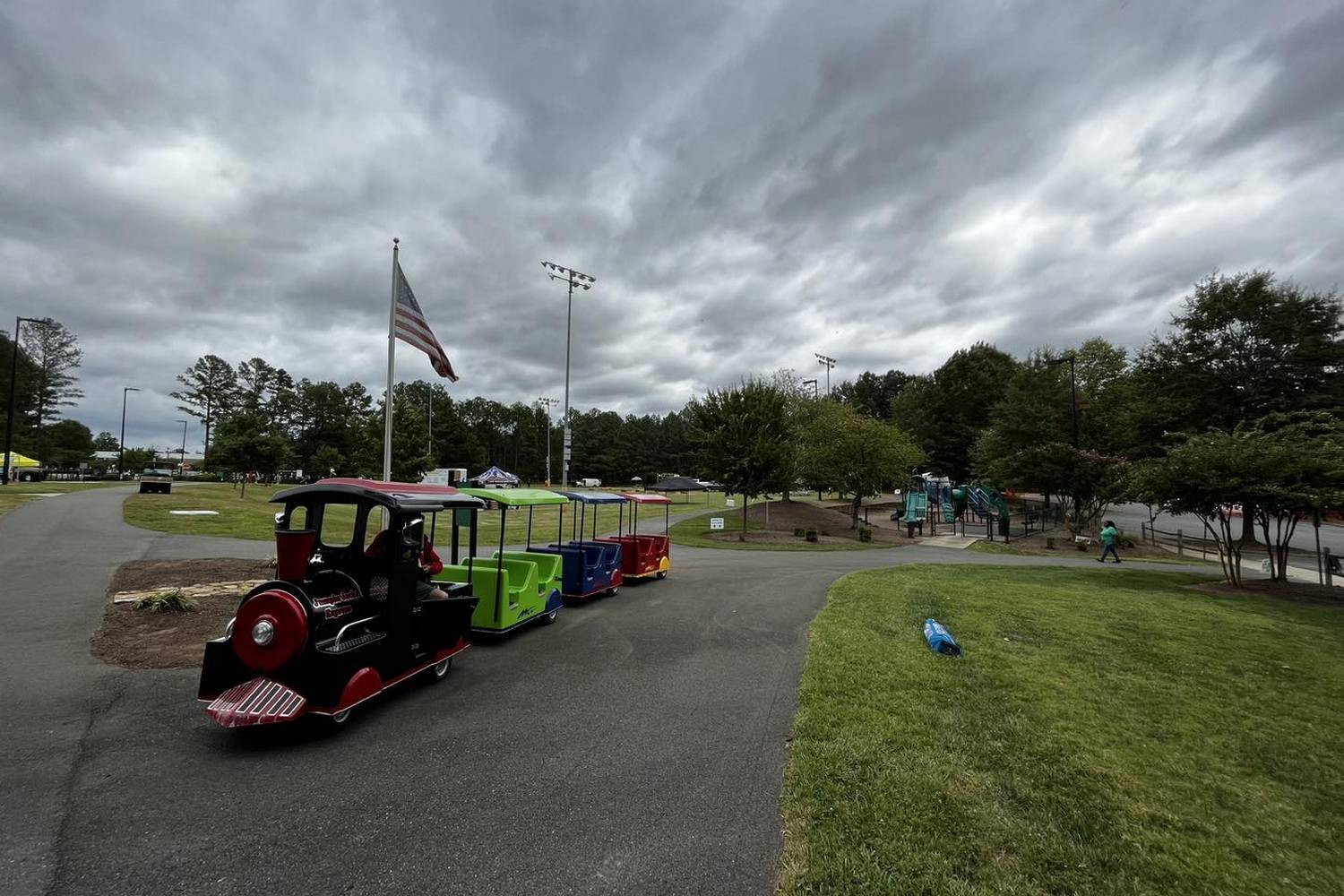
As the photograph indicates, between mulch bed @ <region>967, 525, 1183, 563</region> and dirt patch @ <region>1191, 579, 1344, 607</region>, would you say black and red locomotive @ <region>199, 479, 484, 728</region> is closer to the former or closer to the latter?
dirt patch @ <region>1191, 579, 1344, 607</region>

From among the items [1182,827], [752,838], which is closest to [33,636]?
[752,838]

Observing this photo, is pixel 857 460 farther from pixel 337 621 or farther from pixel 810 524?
pixel 337 621

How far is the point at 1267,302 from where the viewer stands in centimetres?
2805

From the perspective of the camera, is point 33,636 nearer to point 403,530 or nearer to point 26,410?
point 403,530

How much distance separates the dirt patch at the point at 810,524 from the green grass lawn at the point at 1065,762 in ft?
63.8

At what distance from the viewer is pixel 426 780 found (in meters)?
4.22

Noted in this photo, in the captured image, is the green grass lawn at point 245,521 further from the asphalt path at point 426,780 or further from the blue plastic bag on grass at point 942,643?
the blue plastic bag on grass at point 942,643

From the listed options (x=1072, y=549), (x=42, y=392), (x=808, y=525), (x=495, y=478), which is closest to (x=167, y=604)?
(x=808, y=525)

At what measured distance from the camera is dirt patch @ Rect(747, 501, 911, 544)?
2970cm

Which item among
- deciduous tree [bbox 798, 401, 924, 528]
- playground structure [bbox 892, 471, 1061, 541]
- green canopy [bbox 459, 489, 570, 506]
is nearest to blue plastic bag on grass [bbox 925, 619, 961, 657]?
green canopy [bbox 459, 489, 570, 506]

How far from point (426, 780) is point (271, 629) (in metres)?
1.86

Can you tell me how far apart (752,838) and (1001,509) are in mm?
35640

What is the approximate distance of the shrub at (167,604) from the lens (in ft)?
28.9

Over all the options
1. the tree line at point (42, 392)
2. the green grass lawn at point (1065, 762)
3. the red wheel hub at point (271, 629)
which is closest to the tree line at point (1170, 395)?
the green grass lawn at point (1065, 762)
